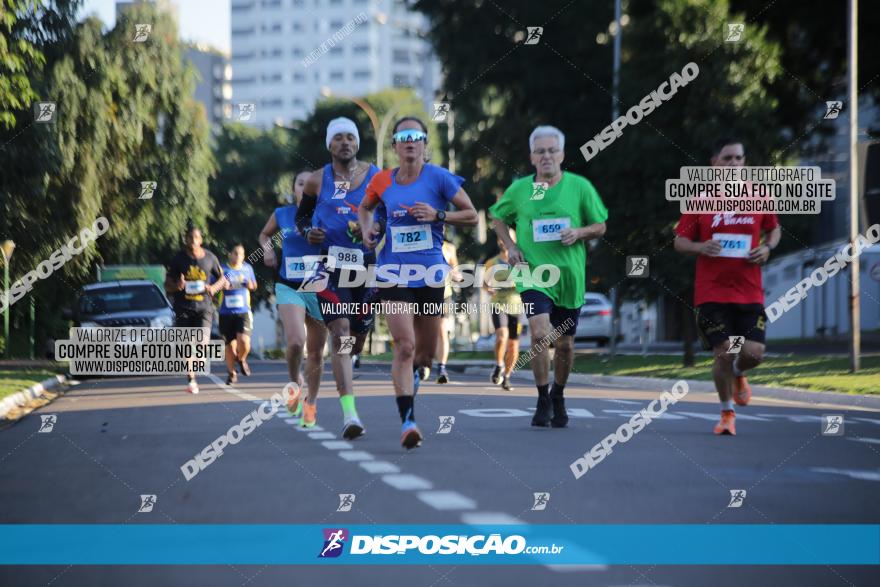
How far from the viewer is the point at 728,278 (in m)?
11.7

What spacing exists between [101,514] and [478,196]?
1059 inches

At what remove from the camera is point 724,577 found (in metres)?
5.64

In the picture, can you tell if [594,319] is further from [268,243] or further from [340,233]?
[340,233]

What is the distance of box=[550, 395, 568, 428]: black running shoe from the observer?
12523 mm

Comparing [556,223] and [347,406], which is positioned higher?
[556,223]

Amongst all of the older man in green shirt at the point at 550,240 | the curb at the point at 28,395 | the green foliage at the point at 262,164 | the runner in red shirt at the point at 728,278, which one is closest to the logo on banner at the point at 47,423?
the curb at the point at 28,395

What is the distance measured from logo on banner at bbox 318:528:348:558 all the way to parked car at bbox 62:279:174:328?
73.0ft

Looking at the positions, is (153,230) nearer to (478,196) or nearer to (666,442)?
(478,196)

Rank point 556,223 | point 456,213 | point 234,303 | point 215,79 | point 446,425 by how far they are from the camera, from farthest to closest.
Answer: point 215,79 → point 234,303 → point 446,425 → point 556,223 → point 456,213

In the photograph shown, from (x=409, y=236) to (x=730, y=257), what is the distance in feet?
8.65

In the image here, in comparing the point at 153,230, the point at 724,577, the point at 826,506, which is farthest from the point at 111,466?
the point at 153,230

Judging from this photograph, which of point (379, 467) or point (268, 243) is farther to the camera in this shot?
point (268, 243)

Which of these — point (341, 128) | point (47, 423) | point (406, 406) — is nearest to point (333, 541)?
point (406, 406)

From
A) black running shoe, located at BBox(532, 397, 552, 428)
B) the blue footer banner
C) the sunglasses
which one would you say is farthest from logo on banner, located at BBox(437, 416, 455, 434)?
the blue footer banner
